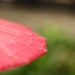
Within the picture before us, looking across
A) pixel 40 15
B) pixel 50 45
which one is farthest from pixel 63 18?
pixel 50 45

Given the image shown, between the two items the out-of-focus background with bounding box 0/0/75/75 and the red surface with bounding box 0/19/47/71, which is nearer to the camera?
the red surface with bounding box 0/19/47/71

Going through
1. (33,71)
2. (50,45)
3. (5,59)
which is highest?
(5,59)

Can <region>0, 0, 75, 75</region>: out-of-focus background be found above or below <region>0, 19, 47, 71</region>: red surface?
below

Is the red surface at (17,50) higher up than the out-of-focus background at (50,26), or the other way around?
the red surface at (17,50)

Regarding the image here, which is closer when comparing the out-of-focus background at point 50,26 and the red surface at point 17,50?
the red surface at point 17,50

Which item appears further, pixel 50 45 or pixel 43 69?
pixel 50 45

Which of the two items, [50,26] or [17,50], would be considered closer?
[17,50]

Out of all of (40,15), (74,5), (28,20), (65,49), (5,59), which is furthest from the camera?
(74,5)

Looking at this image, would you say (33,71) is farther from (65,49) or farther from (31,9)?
(31,9)
